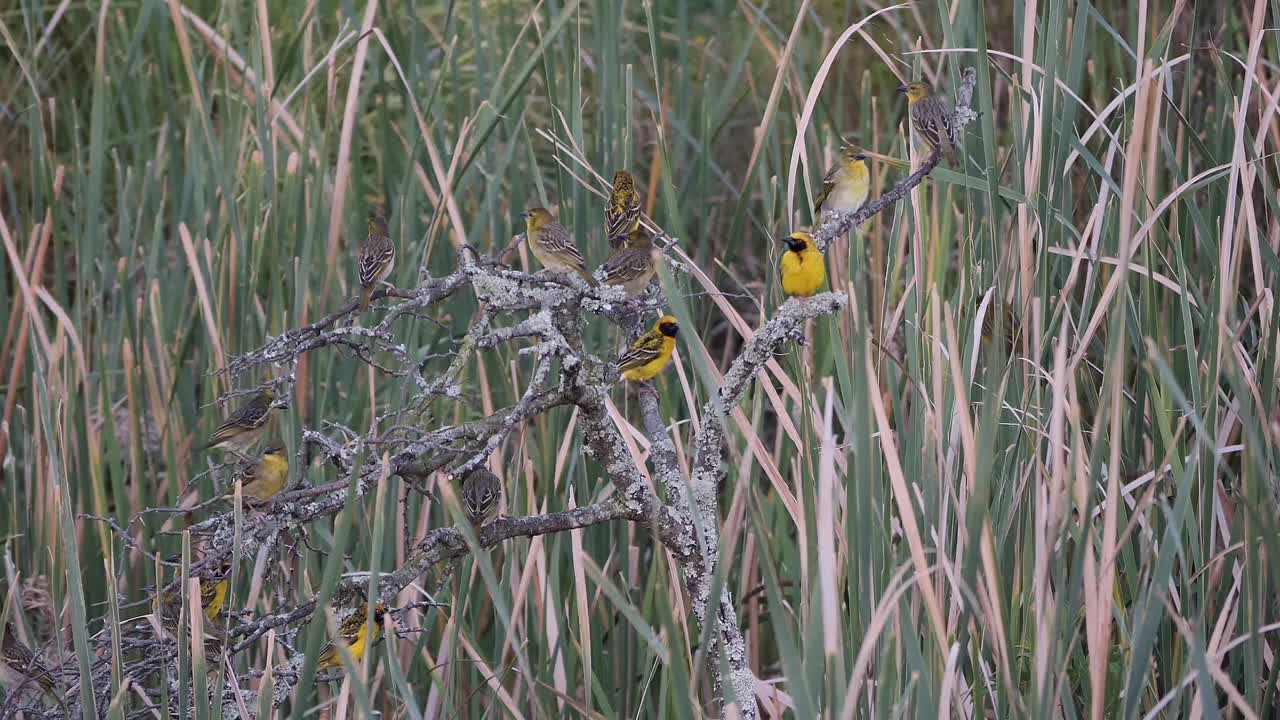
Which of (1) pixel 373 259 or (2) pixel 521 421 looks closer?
(2) pixel 521 421

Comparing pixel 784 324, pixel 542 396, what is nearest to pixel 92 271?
pixel 542 396

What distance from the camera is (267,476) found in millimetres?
2342

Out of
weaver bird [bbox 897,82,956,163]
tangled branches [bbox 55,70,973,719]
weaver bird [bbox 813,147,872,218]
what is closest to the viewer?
tangled branches [bbox 55,70,973,719]

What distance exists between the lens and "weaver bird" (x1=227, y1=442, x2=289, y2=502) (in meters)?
2.30

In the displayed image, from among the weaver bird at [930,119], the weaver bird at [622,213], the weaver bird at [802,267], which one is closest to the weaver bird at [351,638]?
the weaver bird at [622,213]

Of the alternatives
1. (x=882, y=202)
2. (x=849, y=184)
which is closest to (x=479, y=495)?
(x=882, y=202)

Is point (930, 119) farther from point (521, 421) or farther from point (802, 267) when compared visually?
point (521, 421)

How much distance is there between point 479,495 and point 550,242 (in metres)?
0.72

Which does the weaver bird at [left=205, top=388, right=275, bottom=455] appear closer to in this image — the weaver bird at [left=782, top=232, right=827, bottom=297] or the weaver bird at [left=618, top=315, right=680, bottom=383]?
the weaver bird at [left=618, top=315, right=680, bottom=383]

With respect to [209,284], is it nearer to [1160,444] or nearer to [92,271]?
[92,271]

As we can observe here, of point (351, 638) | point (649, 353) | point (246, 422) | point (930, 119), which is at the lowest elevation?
point (351, 638)

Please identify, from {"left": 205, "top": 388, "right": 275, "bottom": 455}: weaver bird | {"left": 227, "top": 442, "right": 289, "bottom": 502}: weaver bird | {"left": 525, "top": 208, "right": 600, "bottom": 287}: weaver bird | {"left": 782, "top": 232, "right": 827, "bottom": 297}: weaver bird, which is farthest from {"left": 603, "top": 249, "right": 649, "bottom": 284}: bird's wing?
{"left": 205, "top": 388, "right": 275, "bottom": 455}: weaver bird

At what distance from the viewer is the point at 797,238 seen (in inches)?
74.0

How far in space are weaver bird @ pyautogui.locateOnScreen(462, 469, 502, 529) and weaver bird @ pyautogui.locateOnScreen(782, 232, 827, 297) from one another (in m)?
0.59
